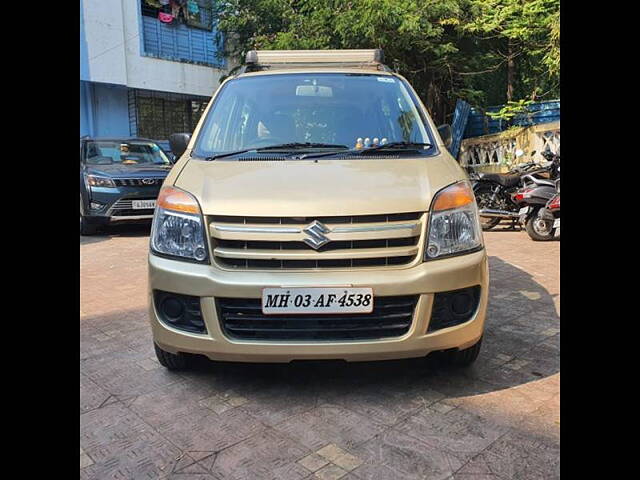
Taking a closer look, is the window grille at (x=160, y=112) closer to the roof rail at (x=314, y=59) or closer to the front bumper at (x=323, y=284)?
the roof rail at (x=314, y=59)

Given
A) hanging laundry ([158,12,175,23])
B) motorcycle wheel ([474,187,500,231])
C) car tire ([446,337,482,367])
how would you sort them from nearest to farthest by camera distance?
car tire ([446,337,482,367]) < motorcycle wheel ([474,187,500,231]) < hanging laundry ([158,12,175,23])

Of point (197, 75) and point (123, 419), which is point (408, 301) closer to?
point (123, 419)

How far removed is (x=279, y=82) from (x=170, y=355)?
2003 mm

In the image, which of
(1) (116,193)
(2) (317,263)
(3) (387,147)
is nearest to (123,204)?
(1) (116,193)

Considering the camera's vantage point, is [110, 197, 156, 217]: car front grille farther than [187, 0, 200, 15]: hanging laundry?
No

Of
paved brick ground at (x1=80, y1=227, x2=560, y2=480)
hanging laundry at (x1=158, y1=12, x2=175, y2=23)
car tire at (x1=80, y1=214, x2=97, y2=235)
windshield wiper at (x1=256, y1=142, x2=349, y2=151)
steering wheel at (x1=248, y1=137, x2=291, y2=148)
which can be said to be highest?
hanging laundry at (x1=158, y1=12, x2=175, y2=23)

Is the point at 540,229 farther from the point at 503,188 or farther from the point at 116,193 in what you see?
the point at 116,193

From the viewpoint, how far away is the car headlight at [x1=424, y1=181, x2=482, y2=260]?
2.49 metres

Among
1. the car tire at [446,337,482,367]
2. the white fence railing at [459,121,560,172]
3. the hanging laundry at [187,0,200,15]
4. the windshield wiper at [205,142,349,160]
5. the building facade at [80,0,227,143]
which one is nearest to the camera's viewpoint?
the car tire at [446,337,482,367]

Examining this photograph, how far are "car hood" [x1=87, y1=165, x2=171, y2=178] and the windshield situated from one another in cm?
35

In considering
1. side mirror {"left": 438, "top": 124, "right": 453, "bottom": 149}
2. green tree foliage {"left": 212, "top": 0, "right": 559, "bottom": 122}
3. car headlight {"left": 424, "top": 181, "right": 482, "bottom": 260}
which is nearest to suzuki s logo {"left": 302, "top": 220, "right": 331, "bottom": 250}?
car headlight {"left": 424, "top": 181, "right": 482, "bottom": 260}

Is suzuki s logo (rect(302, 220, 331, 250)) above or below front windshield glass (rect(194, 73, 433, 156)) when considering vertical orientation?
below

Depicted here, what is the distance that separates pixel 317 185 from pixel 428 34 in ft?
29.6

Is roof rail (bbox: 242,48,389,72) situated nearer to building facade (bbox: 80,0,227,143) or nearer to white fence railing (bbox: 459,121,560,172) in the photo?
white fence railing (bbox: 459,121,560,172)
